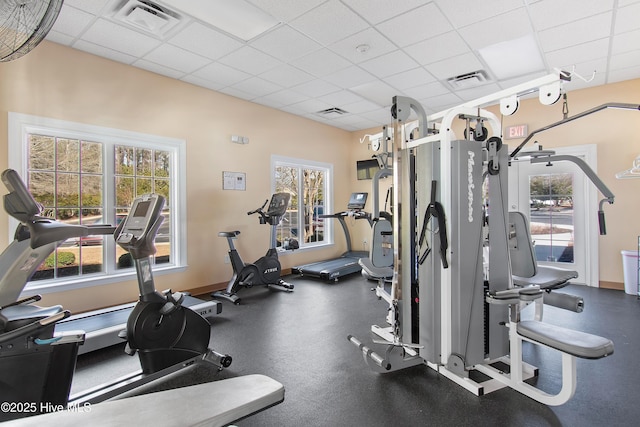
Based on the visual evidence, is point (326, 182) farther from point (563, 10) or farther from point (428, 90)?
point (563, 10)

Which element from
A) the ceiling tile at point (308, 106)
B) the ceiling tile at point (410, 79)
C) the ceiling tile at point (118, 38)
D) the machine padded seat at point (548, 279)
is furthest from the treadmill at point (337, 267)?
the ceiling tile at point (118, 38)

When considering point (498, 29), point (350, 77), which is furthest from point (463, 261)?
point (350, 77)

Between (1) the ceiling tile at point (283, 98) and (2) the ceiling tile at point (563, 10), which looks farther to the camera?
(1) the ceiling tile at point (283, 98)

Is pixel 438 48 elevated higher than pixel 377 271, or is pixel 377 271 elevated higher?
pixel 438 48

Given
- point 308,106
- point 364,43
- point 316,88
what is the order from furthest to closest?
1. point 308,106
2. point 316,88
3. point 364,43

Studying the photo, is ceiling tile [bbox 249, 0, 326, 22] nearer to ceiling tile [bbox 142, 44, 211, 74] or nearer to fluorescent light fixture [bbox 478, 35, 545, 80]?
ceiling tile [bbox 142, 44, 211, 74]

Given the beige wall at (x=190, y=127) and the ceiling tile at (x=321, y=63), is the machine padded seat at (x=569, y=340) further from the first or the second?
the beige wall at (x=190, y=127)

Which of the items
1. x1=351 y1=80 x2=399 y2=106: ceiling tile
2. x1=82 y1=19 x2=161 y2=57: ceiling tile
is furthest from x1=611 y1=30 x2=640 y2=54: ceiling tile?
x1=82 y1=19 x2=161 y2=57: ceiling tile

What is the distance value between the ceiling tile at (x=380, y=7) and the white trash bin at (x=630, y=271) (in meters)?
4.39

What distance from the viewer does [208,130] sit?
4.86 meters

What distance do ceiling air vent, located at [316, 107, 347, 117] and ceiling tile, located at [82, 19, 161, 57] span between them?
122 inches

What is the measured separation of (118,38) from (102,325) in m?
2.87

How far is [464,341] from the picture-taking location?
2291 mm

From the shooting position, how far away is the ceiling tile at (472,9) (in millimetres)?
2799
